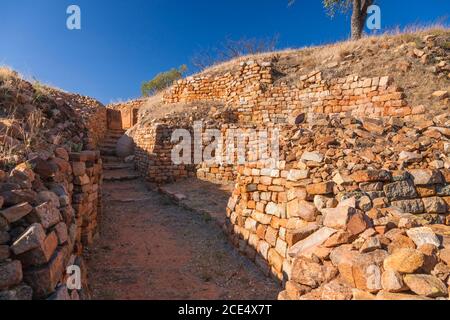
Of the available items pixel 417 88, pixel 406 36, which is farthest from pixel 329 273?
pixel 406 36

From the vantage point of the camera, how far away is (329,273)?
2.77 m

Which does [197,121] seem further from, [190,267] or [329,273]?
[329,273]

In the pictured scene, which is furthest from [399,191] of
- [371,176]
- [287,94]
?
[287,94]

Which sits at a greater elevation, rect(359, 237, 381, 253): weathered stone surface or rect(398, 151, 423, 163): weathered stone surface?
rect(398, 151, 423, 163): weathered stone surface

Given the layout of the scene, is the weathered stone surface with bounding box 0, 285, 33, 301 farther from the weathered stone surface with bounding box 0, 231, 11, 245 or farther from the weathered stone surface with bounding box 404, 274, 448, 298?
the weathered stone surface with bounding box 404, 274, 448, 298

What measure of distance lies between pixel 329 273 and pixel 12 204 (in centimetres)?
288

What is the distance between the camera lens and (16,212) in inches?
95.7

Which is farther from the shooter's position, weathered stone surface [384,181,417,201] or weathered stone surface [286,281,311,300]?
weathered stone surface [384,181,417,201]

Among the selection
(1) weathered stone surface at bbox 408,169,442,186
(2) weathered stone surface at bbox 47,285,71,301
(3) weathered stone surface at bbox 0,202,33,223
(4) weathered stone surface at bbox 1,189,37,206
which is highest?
(1) weathered stone surface at bbox 408,169,442,186

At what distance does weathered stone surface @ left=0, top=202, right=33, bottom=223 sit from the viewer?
237cm

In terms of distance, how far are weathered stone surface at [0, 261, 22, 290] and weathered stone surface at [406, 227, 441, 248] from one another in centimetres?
323

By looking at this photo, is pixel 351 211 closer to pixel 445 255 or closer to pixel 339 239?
pixel 339 239

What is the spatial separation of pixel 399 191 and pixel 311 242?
1.34m

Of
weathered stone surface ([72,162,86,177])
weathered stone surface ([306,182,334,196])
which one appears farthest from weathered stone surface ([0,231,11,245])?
weathered stone surface ([306,182,334,196])
